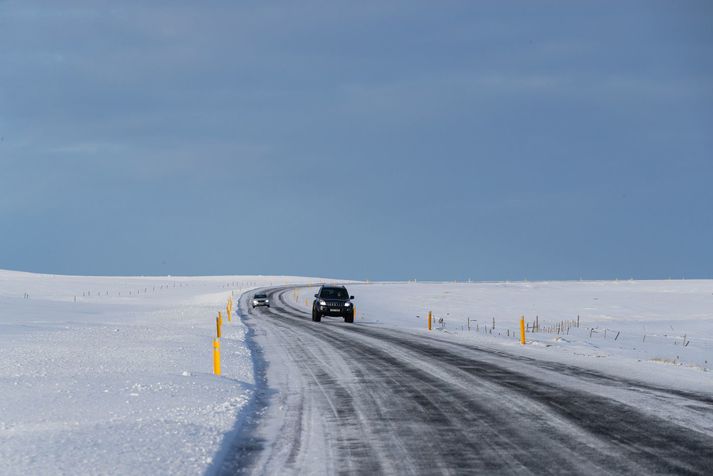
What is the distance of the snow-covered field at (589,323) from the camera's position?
65.5 feet

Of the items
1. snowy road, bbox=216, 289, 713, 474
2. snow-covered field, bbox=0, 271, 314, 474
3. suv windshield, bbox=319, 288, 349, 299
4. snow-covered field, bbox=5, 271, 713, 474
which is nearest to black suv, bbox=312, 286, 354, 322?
suv windshield, bbox=319, 288, 349, 299

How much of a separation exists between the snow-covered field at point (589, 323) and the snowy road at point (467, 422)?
2731 millimetres

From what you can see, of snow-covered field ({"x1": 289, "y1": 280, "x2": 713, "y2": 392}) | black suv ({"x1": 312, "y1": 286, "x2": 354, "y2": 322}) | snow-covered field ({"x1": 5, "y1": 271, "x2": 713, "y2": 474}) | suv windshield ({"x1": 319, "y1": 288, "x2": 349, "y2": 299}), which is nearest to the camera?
snow-covered field ({"x1": 5, "y1": 271, "x2": 713, "y2": 474})

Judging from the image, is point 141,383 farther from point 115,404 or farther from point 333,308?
point 333,308

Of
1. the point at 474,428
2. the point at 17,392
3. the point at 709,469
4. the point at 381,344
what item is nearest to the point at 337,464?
the point at 474,428

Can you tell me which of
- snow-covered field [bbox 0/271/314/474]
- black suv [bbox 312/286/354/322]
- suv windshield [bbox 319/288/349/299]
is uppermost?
suv windshield [bbox 319/288/349/299]

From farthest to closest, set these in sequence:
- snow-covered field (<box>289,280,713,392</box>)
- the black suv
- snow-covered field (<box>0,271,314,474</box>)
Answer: the black suv → snow-covered field (<box>289,280,713,392</box>) → snow-covered field (<box>0,271,314,474</box>)

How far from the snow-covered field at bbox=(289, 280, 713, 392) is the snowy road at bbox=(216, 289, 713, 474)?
108 inches

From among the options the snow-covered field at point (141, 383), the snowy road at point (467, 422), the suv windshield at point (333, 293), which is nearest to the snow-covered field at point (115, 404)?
the snow-covered field at point (141, 383)

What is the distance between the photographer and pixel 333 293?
40.6 metres

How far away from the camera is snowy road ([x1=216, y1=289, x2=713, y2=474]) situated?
7.98 m

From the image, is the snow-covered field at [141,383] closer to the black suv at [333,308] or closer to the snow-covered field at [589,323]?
the snow-covered field at [589,323]

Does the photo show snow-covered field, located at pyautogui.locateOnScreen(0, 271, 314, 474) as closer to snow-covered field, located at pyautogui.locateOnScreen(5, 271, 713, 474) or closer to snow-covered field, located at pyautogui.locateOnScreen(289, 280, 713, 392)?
snow-covered field, located at pyautogui.locateOnScreen(5, 271, 713, 474)

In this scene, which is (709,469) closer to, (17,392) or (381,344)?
(17,392)
